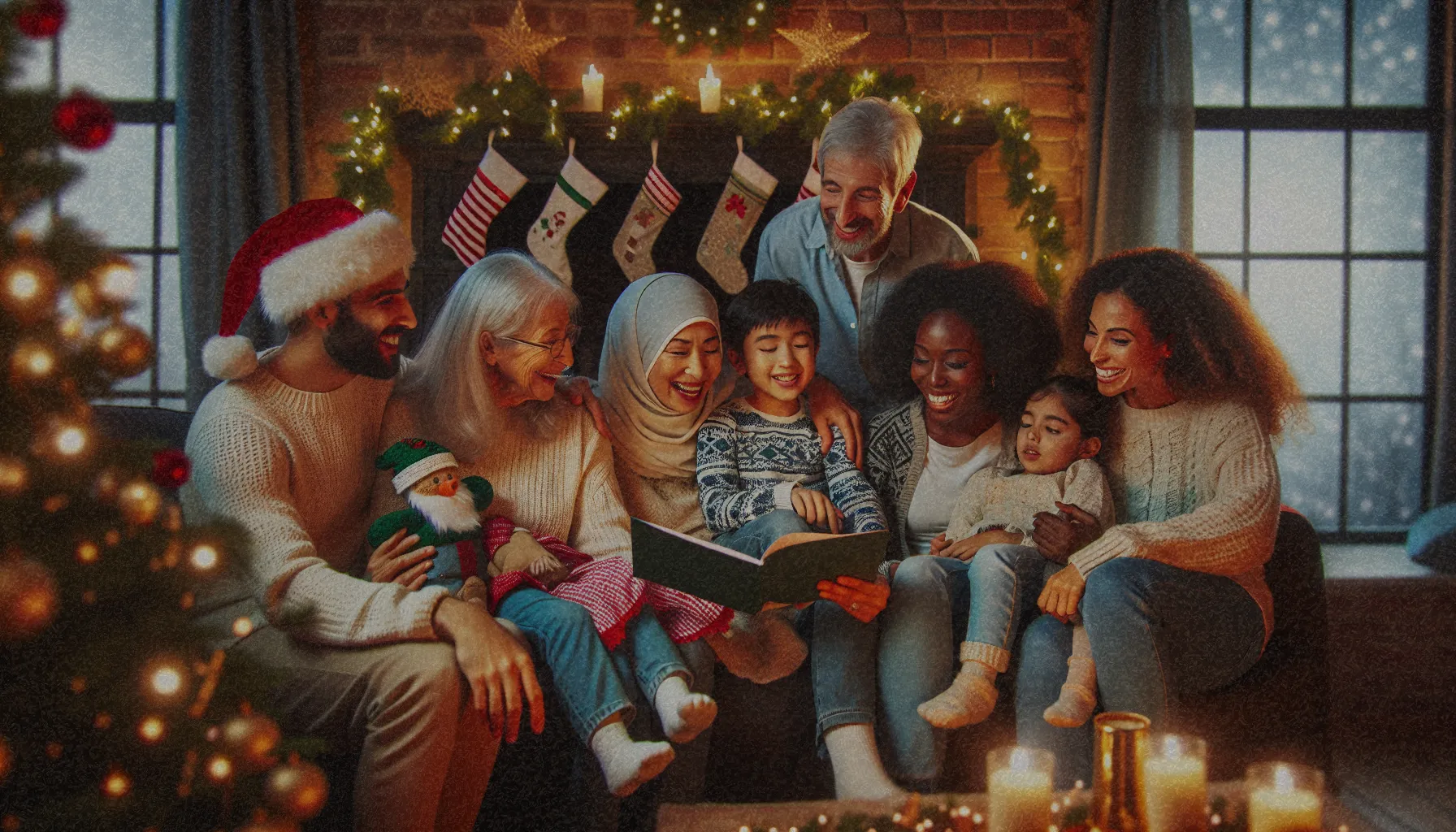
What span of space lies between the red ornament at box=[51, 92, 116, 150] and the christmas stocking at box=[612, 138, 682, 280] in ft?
9.90

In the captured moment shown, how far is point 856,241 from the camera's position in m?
2.82

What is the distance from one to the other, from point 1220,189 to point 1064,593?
3.08m

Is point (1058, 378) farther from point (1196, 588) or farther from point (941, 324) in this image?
point (1196, 588)

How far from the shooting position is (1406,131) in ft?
15.0

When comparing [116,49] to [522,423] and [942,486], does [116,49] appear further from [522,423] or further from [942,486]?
[942,486]

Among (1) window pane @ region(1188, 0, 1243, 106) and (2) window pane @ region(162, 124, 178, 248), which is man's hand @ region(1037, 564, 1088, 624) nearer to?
(1) window pane @ region(1188, 0, 1243, 106)

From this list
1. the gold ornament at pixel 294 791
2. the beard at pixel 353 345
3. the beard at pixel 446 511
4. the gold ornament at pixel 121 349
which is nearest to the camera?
the gold ornament at pixel 121 349

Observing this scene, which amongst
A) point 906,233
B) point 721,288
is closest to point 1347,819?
point 906,233

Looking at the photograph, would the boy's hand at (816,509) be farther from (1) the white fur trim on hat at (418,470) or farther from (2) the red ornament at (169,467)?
(2) the red ornament at (169,467)

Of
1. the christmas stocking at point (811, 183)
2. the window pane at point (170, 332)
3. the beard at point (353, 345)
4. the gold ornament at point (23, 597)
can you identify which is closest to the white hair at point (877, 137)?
the beard at point (353, 345)

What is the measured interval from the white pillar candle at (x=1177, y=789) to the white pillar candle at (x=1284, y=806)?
66 millimetres

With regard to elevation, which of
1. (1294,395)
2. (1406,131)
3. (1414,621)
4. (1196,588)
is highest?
(1406,131)

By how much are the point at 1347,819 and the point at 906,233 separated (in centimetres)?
173

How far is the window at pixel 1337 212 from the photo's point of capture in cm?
457
